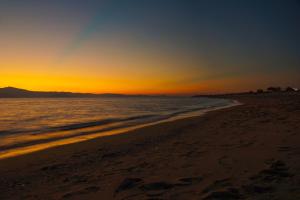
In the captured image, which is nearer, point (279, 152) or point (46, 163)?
point (279, 152)

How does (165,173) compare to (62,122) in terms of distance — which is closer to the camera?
(165,173)

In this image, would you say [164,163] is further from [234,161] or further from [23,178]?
[23,178]

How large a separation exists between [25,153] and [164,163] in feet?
19.9

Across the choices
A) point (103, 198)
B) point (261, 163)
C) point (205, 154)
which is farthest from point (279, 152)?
point (103, 198)

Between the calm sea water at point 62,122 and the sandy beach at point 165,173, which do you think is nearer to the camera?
the sandy beach at point 165,173

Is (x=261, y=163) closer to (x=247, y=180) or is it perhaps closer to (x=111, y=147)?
(x=247, y=180)

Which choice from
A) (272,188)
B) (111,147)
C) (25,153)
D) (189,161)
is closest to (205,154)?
(189,161)

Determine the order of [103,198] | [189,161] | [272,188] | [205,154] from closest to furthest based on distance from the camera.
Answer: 1. [272,188]
2. [103,198]
3. [189,161]
4. [205,154]

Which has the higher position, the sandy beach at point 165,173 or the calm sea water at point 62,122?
the sandy beach at point 165,173

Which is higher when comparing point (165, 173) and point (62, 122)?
point (165, 173)

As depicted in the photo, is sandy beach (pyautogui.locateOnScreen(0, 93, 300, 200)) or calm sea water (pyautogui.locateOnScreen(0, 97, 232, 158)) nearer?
sandy beach (pyautogui.locateOnScreen(0, 93, 300, 200))

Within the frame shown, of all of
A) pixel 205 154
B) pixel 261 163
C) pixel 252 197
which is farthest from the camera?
pixel 205 154

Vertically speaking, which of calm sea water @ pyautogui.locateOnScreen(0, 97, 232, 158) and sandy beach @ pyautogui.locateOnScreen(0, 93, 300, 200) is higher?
sandy beach @ pyautogui.locateOnScreen(0, 93, 300, 200)

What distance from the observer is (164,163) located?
7910 millimetres
